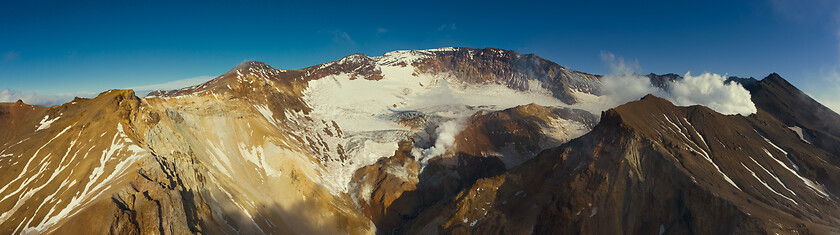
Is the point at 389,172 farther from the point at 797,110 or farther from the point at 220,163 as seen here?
the point at 797,110

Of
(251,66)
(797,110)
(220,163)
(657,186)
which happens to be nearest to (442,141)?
(657,186)

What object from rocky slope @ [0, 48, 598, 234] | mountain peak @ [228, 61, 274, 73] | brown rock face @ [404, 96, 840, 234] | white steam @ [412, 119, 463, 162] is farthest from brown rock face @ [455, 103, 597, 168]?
mountain peak @ [228, 61, 274, 73]

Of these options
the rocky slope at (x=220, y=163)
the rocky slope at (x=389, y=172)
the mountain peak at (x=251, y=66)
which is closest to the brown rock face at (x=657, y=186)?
the rocky slope at (x=389, y=172)

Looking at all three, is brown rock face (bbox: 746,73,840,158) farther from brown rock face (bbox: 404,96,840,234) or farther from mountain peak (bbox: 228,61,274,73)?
mountain peak (bbox: 228,61,274,73)

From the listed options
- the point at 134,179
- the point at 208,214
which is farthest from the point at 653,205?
the point at 134,179

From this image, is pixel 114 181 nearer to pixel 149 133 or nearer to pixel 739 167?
pixel 149 133

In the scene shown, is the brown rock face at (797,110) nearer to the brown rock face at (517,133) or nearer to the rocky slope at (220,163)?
the brown rock face at (517,133)
